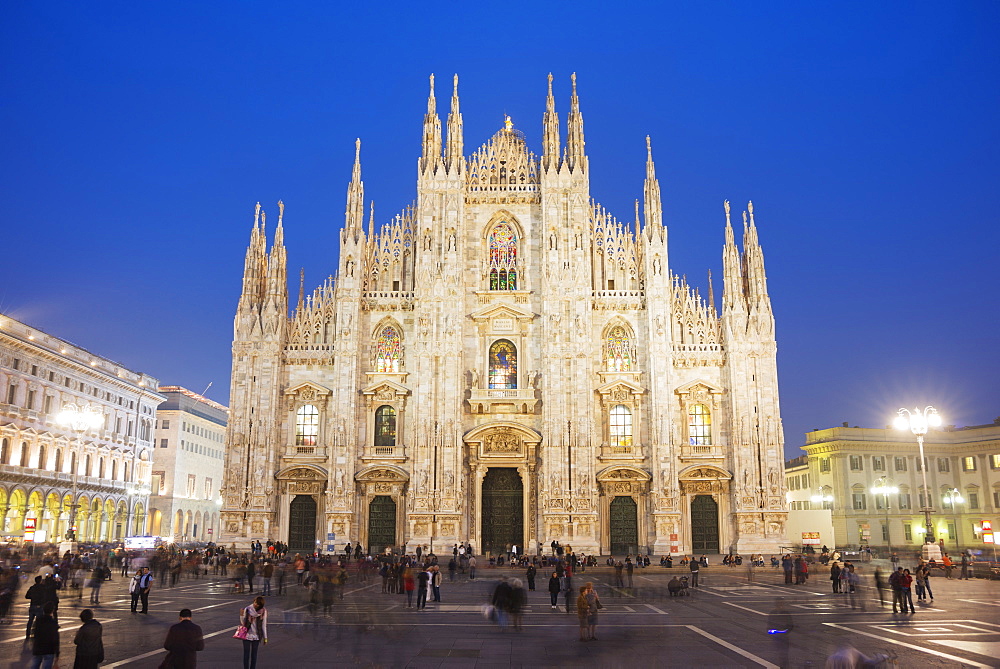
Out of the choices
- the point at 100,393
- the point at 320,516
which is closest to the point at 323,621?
the point at 320,516

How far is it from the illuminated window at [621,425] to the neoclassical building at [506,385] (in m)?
0.30

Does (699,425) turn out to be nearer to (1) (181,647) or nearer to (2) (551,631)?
(2) (551,631)

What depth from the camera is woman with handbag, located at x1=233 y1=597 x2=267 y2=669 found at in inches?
571

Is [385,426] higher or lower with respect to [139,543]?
higher

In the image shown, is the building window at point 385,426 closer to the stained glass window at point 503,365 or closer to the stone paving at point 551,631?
the stained glass window at point 503,365

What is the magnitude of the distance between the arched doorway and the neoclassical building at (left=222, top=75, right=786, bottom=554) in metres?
0.12

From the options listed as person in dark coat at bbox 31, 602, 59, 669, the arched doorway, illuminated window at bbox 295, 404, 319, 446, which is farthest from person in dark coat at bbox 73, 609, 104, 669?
illuminated window at bbox 295, 404, 319, 446

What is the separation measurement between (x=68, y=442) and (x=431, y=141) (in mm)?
37064

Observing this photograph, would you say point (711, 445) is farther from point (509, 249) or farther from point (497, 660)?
point (497, 660)

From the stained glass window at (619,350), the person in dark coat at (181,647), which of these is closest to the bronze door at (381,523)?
the stained glass window at (619,350)

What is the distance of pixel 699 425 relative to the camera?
167 feet

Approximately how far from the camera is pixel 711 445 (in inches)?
1964

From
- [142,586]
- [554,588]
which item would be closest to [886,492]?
[554,588]

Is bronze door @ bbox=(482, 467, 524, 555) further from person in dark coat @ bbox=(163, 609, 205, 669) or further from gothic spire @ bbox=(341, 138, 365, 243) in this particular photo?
person in dark coat @ bbox=(163, 609, 205, 669)
